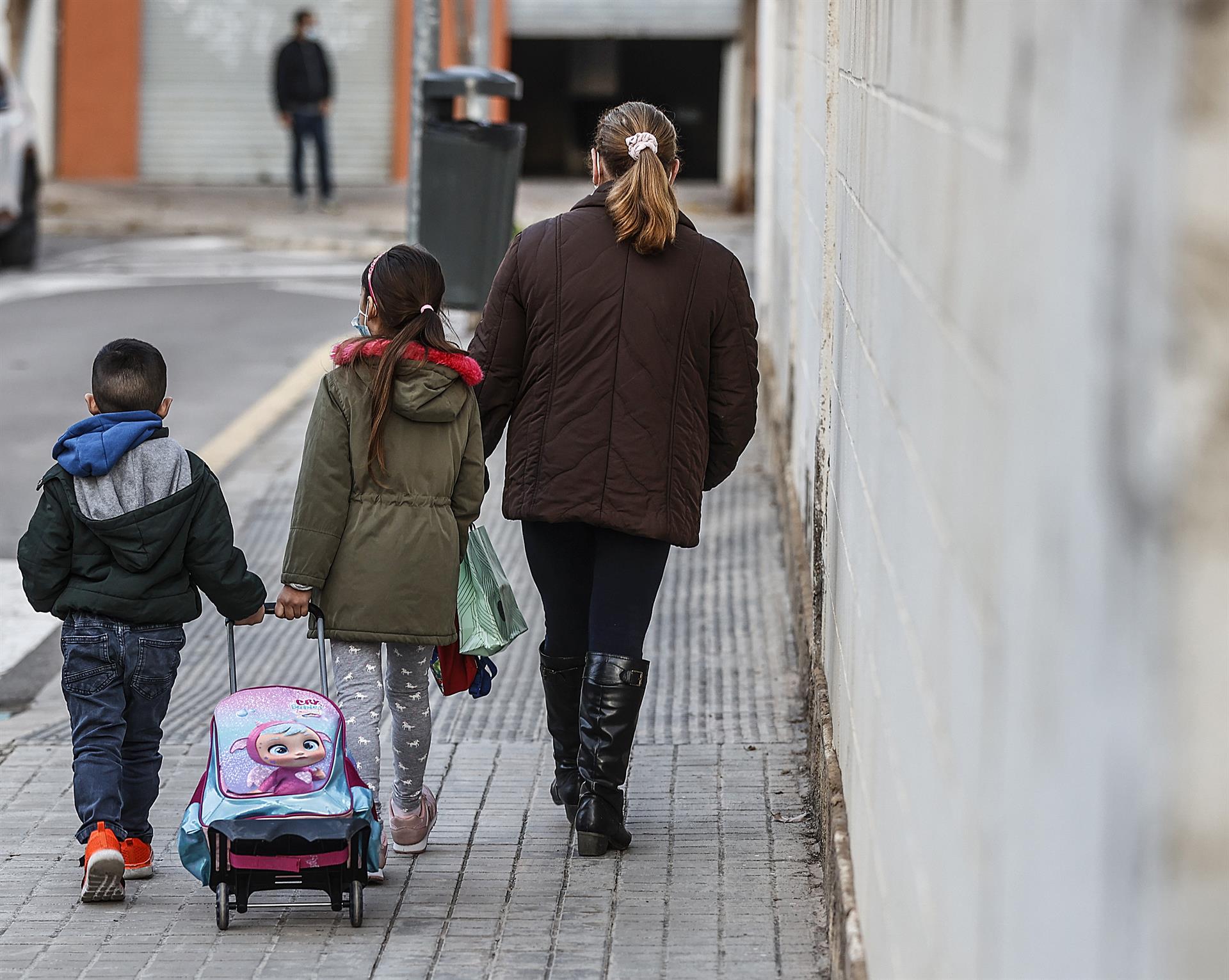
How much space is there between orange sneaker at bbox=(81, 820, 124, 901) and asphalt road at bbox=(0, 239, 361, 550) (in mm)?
3658

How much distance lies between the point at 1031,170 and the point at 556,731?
10.4 ft

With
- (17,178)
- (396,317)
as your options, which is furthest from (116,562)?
(17,178)

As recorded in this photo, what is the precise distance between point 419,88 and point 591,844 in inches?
261

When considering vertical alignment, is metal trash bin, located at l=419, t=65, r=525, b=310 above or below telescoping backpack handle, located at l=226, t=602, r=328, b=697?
above

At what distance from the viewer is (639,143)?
4.41 m

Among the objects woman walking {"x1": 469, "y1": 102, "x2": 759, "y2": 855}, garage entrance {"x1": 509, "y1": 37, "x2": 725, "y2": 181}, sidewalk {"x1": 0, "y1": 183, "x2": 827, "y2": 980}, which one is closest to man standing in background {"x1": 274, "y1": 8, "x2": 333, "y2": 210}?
garage entrance {"x1": 509, "y1": 37, "x2": 725, "y2": 181}

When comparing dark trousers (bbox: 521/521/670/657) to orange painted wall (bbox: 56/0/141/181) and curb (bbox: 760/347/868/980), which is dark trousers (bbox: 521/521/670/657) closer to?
curb (bbox: 760/347/868/980)

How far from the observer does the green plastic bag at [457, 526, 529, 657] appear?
4.46 m

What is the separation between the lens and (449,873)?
449 cm

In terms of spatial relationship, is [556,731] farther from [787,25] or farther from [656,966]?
[787,25]

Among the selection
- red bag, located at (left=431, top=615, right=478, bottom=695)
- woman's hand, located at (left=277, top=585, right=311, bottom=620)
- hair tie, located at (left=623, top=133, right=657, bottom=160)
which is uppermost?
hair tie, located at (left=623, top=133, right=657, bottom=160)

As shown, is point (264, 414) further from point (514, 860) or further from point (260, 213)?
point (260, 213)

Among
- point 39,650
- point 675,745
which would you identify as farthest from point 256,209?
point 675,745

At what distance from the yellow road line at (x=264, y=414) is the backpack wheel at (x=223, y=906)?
14.0ft
